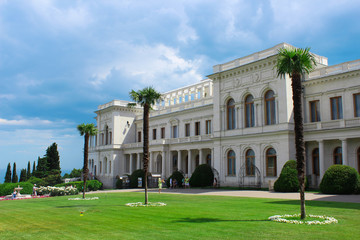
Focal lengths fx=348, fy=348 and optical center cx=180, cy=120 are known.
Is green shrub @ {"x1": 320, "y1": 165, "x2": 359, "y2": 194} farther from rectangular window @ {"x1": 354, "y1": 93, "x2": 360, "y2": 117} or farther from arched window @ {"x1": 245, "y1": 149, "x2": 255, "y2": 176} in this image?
arched window @ {"x1": 245, "y1": 149, "x2": 255, "y2": 176}

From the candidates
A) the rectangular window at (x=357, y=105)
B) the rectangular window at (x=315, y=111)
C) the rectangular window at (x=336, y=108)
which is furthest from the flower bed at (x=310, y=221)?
the rectangular window at (x=315, y=111)

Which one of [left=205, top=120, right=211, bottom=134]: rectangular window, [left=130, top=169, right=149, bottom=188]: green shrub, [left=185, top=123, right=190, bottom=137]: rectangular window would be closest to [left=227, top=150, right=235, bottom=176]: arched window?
[left=205, top=120, right=211, bottom=134]: rectangular window

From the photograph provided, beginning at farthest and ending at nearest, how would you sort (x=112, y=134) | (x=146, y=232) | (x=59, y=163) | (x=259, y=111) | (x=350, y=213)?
(x=59, y=163) < (x=112, y=134) < (x=259, y=111) < (x=350, y=213) < (x=146, y=232)

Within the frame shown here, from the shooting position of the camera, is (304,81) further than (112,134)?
No

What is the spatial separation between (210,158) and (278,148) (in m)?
16.3

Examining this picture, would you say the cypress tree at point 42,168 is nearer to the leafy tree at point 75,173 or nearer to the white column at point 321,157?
the leafy tree at point 75,173

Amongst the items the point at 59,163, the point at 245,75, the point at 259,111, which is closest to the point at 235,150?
the point at 259,111

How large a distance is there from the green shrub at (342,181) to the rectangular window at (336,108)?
879 centimetres

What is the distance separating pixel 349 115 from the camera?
35.8 metres

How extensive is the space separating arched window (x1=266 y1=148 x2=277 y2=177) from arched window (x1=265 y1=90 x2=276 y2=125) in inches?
133

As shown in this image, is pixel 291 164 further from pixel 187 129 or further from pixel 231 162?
pixel 187 129

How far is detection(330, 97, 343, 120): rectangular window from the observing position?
36.9 meters

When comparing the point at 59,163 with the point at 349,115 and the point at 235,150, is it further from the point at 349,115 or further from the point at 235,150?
the point at 349,115

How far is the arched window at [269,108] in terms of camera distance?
40500mm
